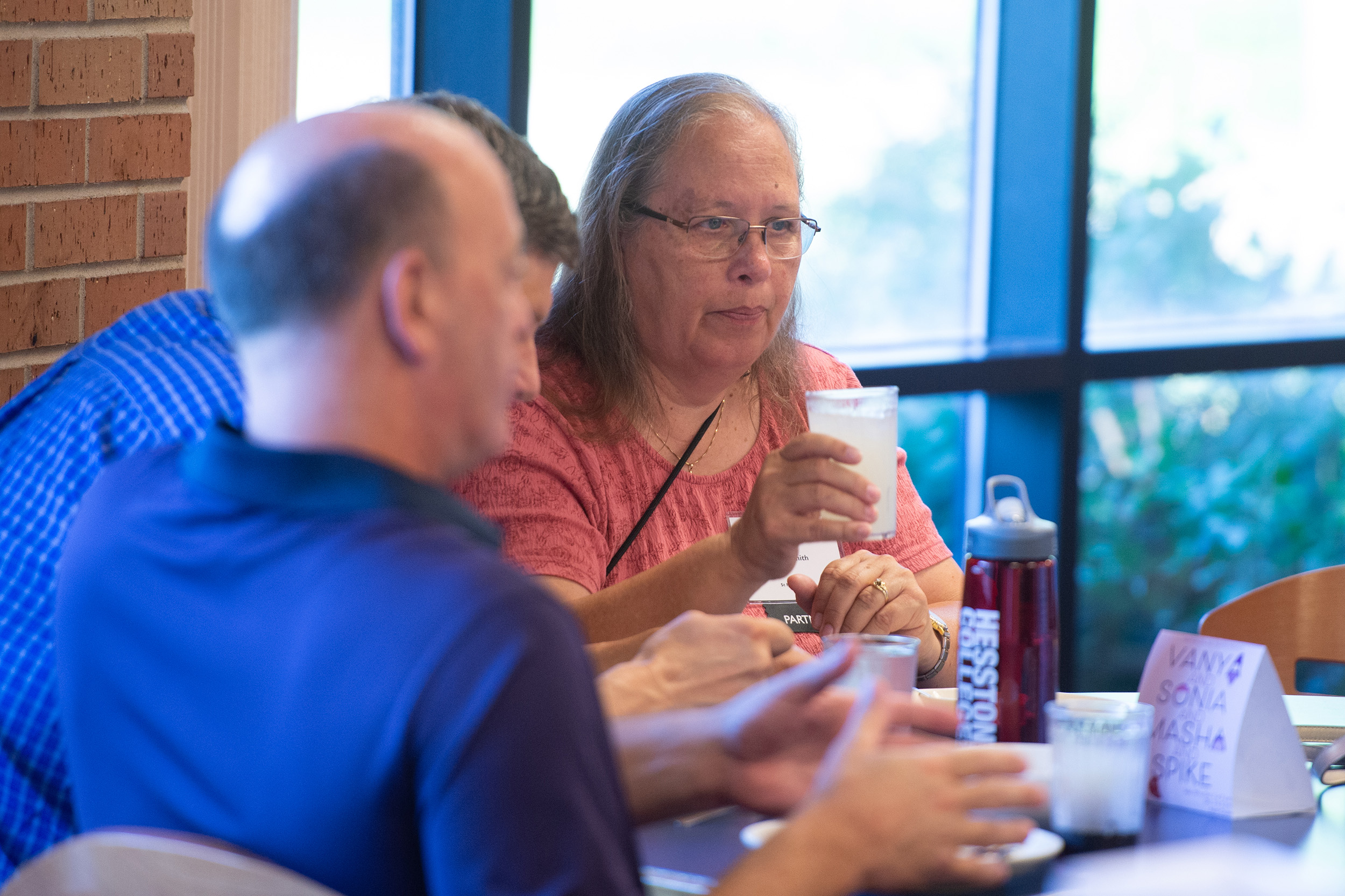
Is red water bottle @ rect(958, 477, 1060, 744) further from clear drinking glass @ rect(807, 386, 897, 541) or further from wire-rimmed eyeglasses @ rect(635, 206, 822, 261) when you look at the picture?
wire-rimmed eyeglasses @ rect(635, 206, 822, 261)

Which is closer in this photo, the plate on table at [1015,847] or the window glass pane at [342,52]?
the plate on table at [1015,847]

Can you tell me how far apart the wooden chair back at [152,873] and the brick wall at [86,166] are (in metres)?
1.31

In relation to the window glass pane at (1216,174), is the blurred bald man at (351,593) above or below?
below

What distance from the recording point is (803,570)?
210 cm

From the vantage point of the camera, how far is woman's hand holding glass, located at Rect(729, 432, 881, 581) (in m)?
1.67

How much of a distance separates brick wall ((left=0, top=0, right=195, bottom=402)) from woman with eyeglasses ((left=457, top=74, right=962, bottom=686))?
0.63m

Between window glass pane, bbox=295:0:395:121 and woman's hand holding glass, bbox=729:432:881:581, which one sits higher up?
window glass pane, bbox=295:0:395:121

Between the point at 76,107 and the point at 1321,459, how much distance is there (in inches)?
151

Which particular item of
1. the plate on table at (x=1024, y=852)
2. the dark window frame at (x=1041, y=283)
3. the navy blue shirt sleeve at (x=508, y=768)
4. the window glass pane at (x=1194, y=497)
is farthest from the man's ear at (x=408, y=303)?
the window glass pane at (x=1194, y=497)

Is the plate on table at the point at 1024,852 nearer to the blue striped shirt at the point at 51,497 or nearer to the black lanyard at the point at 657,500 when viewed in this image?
the blue striped shirt at the point at 51,497

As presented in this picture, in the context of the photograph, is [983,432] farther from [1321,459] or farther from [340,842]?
[340,842]

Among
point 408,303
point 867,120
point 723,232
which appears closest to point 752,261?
point 723,232

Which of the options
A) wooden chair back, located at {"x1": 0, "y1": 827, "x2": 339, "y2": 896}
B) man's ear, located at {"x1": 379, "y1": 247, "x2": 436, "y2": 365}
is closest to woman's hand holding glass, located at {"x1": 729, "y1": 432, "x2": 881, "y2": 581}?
man's ear, located at {"x1": 379, "y1": 247, "x2": 436, "y2": 365}

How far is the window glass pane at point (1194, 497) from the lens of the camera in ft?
13.7
